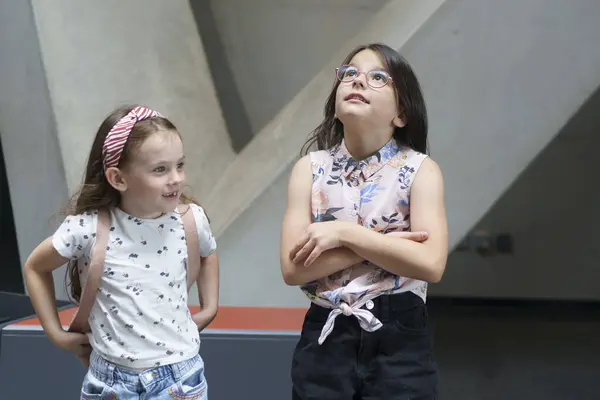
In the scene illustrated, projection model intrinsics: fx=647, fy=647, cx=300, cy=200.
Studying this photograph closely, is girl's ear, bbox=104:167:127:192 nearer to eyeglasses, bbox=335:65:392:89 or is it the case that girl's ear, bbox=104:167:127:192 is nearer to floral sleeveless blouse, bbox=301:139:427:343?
floral sleeveless blouse, bbox=301:139:427:343

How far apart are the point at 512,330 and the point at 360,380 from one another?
13.1 ft

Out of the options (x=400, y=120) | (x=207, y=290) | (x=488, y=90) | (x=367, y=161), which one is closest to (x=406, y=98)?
(x=400, y=120)

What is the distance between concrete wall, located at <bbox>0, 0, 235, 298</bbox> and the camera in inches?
143

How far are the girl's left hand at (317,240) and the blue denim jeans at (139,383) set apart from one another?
0.40 meters

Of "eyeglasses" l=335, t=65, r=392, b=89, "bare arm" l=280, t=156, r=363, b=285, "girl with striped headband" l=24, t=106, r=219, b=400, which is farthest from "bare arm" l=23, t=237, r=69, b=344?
"eyeglasses" l=335, t=65, r=392, b=89

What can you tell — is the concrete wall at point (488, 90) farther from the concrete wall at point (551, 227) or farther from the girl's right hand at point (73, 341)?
the concrete wall at point (551, 227)

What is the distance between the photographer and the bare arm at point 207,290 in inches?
67.7

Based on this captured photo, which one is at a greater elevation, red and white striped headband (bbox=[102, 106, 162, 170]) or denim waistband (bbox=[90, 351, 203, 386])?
red and white striped headband (bbox=[102, 106, 162, 170])

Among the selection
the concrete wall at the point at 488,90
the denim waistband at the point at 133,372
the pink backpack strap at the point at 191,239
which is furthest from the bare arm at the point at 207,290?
the concrete wall at the point at 488,90

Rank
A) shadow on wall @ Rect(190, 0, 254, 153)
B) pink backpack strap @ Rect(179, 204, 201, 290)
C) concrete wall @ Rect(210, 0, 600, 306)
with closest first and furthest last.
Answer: pink backpack strap @ Rect(179, 204, 201, 290) → concrete wall @ Rect(210, 0, 600, 306) → shadow on wall @ Rect(190, 0, 254, 153)

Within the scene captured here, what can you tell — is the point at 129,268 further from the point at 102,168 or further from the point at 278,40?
the point at 278,40

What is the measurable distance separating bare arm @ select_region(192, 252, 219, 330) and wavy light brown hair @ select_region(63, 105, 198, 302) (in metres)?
0.29

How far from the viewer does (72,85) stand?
Answer: 366 centimetres

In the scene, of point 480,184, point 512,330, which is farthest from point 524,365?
point 480,184
